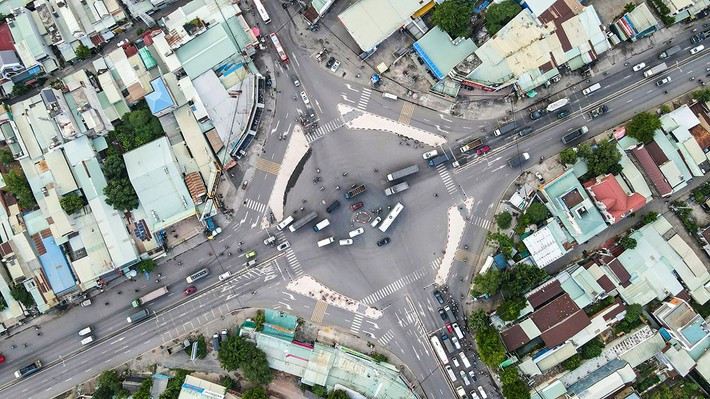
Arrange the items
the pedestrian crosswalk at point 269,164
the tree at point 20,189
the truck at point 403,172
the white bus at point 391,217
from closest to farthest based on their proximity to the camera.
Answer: the tree at point 20,189 → the truck at point 403,172 → the white bus at point 391,217 → the pedestrian crosswalk at point 269,164

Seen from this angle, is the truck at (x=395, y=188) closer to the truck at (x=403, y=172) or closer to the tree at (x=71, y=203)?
the truck at (x=403, y=172)

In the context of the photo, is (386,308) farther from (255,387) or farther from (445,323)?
(255,387)

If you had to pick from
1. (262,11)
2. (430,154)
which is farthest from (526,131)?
(262,11)

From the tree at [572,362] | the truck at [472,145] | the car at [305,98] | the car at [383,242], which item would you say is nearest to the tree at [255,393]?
the car at [383,242]

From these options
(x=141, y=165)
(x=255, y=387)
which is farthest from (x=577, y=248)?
(x=141, y=165)

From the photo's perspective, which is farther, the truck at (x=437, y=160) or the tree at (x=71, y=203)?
the truck at (x=437, y=160)

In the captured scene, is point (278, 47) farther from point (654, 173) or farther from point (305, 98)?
point (654, 173)
